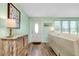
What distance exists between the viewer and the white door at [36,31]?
36.1ft

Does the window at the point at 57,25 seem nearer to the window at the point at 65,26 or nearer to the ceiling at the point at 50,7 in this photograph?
the window at the point at 65,26

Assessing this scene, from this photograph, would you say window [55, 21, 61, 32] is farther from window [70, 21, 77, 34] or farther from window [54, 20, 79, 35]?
window [70, 21, 77, 34]

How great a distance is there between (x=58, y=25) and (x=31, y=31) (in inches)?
92.1

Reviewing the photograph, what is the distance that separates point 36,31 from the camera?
11086 millimetres

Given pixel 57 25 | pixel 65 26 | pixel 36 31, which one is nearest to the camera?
pixel 36 31

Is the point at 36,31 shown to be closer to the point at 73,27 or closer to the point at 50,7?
the point at 73,27

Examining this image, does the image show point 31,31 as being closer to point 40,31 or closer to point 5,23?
point 40,31

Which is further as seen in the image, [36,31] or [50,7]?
[36,31]

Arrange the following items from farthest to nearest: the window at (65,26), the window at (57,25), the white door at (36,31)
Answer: the window at (65,26) < the window at (57,25) < the white door at (36,31)

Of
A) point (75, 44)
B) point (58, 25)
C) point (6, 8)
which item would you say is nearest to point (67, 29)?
point (58, 25)

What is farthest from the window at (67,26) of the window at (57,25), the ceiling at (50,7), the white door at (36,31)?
the ceiling at (50,7)

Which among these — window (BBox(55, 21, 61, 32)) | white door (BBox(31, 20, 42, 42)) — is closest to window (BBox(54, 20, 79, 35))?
window (BBox(55, 21, 61, 32))

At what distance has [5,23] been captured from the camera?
155 inches

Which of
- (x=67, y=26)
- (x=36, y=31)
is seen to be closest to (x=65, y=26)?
(x=67, y=26)
